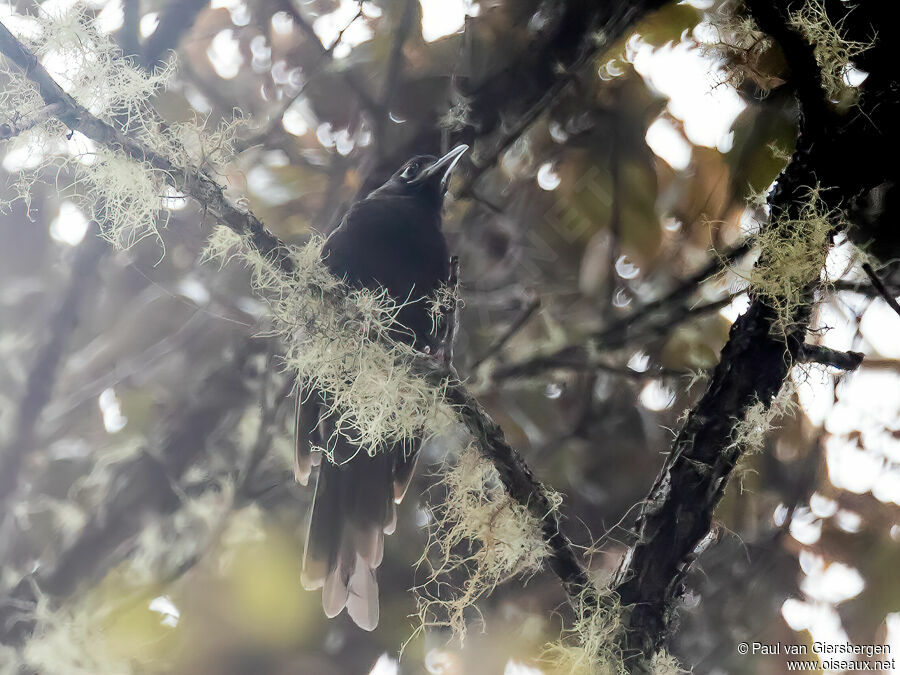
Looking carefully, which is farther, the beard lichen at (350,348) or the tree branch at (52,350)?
the tree branch at (52,350)

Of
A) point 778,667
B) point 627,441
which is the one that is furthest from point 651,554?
point 778,667

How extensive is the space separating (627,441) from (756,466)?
191mm

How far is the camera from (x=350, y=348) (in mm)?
819

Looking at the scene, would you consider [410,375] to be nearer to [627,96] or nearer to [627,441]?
[627,441]

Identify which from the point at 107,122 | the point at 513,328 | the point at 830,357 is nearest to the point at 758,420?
the point at 830,357

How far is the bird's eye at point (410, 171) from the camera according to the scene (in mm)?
958

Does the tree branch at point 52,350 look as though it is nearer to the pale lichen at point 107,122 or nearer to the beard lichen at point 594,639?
the pale lichen at point 107,122

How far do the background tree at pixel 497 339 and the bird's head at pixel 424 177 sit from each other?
3 cm

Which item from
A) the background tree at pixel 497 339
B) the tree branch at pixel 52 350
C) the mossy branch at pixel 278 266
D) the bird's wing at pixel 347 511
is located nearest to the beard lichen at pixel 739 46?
the background tree at pixel 497 339

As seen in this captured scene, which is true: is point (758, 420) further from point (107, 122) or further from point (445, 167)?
point (107, 122)

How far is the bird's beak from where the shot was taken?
96cm

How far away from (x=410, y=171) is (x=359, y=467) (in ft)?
1.59

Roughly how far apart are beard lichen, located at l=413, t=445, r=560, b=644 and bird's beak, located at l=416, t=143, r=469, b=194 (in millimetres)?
440

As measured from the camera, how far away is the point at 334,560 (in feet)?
2.99
